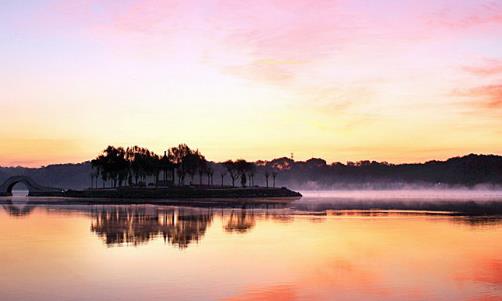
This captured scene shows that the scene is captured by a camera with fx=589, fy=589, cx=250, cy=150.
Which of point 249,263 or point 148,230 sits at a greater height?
point 148,230

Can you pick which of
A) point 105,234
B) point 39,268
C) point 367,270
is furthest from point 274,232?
point 39,268

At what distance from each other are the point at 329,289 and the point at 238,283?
4.77m

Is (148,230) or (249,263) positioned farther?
(148,230)

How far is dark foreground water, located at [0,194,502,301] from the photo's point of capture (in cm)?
2862

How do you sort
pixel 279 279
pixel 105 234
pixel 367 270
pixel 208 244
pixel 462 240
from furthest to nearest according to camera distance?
pixel 105 234 < pixel 462 240 < pixel 208 244 < pixel 367 270 < pixel 279 279

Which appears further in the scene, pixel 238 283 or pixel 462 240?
pixel 462 240

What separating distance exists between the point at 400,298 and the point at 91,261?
69.0 ft

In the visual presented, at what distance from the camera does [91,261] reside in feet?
128

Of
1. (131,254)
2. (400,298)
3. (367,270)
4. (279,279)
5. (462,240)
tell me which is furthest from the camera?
(462,240)

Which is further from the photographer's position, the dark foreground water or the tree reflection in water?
the tree reflection in water

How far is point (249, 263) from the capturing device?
125ft

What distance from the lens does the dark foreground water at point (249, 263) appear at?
2862 cm

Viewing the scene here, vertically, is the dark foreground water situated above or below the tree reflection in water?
below

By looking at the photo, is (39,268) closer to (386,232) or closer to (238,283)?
(238,283)
